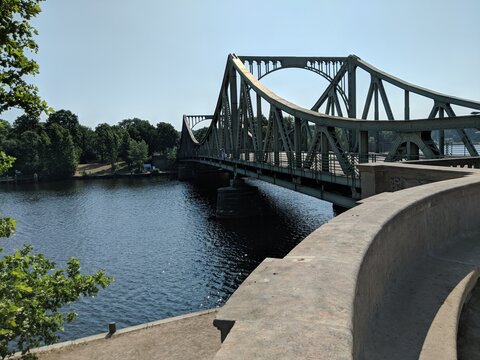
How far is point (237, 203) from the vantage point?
3791 centimetres

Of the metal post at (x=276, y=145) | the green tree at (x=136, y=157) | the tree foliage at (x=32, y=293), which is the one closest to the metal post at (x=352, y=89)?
the metal post at (x=276, y=145)

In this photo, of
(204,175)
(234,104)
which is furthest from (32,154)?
(234,104)

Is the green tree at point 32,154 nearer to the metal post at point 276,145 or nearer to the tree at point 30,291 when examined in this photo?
the metal post at point 276,145

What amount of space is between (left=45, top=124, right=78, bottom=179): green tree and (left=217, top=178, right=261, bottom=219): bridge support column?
214 ft

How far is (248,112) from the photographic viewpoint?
3931cm

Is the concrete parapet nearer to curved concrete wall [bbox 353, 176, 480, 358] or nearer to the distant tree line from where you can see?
curved concrete wall [bbox 353, 176, 480, 358]

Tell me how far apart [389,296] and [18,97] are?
7401mm

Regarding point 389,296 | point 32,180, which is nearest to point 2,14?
point 389,296

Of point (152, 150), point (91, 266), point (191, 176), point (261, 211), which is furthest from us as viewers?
point (152, 150)

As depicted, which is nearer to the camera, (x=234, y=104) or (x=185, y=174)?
(x=234, y=104)

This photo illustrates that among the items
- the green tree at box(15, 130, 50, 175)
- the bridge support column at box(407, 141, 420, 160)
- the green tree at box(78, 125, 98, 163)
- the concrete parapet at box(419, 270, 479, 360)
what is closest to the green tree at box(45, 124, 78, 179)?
the green tree at box(15, 130, 50, 175)

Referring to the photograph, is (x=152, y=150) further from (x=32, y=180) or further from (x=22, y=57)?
(x=22, y=57)

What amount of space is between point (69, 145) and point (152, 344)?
91.1 metres

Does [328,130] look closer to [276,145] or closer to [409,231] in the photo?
[276,145]
